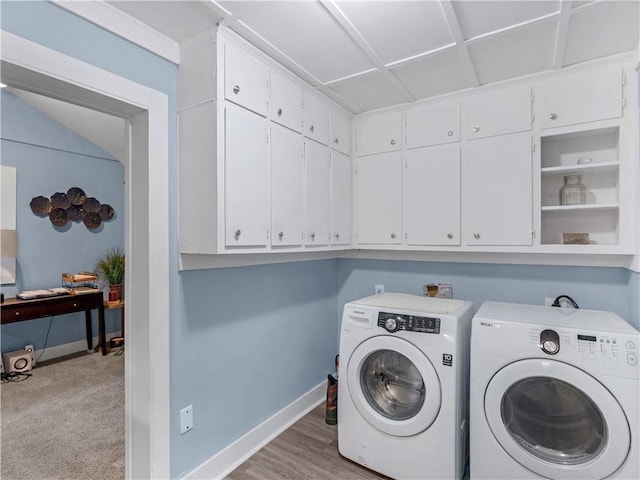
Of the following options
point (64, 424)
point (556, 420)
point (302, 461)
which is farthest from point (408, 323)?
point (64, 424)

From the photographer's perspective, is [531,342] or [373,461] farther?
[373,461]

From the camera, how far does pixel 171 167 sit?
1729mm

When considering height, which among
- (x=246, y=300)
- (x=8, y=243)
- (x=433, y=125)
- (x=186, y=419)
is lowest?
(x=186, y=419)

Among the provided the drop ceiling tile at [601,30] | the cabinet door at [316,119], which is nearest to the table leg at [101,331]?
the cabinet door at [316,119]

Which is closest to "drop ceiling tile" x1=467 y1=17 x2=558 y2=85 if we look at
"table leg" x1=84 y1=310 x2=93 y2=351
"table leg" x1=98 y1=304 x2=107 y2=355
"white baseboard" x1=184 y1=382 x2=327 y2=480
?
"white baseboard" x1=184 y1=382 x2=327 y2=480

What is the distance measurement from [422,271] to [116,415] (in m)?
2.62

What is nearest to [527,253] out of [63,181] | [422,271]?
[422,271]

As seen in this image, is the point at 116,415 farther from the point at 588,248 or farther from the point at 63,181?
the point at 588,248

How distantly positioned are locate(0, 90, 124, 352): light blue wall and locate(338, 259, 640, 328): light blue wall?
3290 millimetres

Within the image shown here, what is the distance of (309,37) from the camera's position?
1.69 m

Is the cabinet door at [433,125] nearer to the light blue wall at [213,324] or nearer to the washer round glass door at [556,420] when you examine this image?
the light blue wall at [213,324]

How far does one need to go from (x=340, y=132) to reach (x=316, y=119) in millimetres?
327

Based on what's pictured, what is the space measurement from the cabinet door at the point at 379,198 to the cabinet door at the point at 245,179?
3.39 feet

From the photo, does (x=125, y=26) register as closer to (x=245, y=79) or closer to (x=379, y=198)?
(x=245, y=79)
